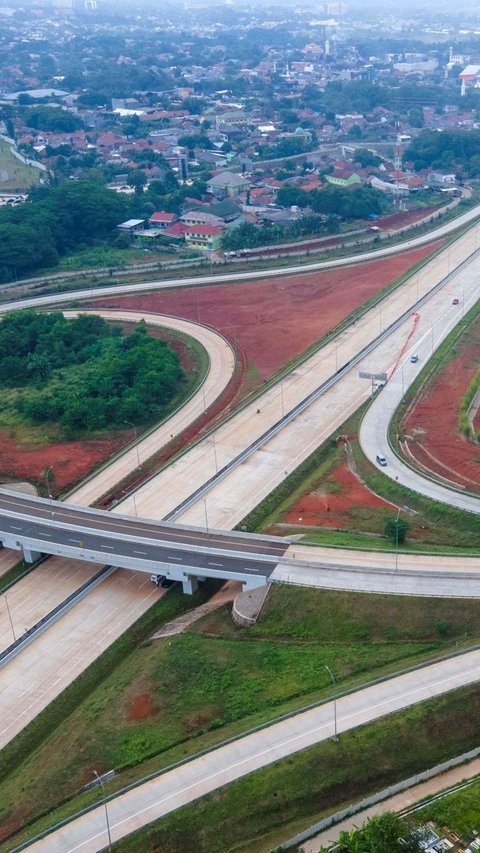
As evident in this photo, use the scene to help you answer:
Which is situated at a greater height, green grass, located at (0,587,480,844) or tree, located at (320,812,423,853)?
tree, located at (320,812,423,853)

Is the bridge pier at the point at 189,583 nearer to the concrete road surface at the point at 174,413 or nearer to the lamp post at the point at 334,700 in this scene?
the lamp post at the point at 334,700

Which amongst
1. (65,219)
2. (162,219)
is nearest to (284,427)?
(65,219)

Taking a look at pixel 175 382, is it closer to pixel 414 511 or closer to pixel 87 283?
pixel 414 511

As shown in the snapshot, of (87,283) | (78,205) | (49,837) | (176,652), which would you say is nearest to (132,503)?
(176,652)

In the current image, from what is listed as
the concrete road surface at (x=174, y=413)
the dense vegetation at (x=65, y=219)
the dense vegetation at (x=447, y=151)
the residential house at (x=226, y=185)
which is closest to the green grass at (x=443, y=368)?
the concrete road surface at (x=174, y=413)

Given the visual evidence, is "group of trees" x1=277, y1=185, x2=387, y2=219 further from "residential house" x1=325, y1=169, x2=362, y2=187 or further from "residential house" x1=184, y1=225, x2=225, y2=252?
"residential house" x1=184, y1=225, x2=225, y2=252

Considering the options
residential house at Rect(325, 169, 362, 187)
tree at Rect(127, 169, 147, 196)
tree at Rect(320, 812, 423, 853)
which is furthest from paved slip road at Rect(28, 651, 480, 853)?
tree at Rect(127, 169, 147, 196)
